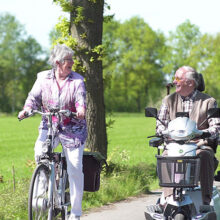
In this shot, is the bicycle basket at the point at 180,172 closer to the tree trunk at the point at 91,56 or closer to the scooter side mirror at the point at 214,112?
the scooter side mirror at the point at 214,112

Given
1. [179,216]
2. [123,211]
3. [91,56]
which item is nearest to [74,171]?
[179,216]

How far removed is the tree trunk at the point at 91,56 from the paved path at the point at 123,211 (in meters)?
1.50

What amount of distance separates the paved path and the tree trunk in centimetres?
150

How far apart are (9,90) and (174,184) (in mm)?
78801

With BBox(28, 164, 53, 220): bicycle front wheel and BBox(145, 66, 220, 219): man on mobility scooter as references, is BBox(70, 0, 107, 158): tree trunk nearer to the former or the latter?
BBox(145, 66, 220, 219): man on mobility scooter

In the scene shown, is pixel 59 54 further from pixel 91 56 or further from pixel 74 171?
pixel 91 56

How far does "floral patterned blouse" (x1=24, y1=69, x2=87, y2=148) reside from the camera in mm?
5008

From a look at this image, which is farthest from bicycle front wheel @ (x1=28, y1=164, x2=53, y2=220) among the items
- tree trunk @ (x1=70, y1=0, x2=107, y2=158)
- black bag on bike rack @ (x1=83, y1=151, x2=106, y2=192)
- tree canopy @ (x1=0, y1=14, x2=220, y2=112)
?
tree canopy @ (x1=0, y1=14, x2=220, y2=112)

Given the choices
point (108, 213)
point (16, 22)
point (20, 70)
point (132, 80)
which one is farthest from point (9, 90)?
point (108, 213)

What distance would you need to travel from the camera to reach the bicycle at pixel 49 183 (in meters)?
4.55

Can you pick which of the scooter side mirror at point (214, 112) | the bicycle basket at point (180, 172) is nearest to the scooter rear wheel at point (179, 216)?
the bicycle basket at point (180, 172)

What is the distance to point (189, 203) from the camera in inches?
181

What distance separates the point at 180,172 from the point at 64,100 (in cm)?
138

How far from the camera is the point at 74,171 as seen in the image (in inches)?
198
